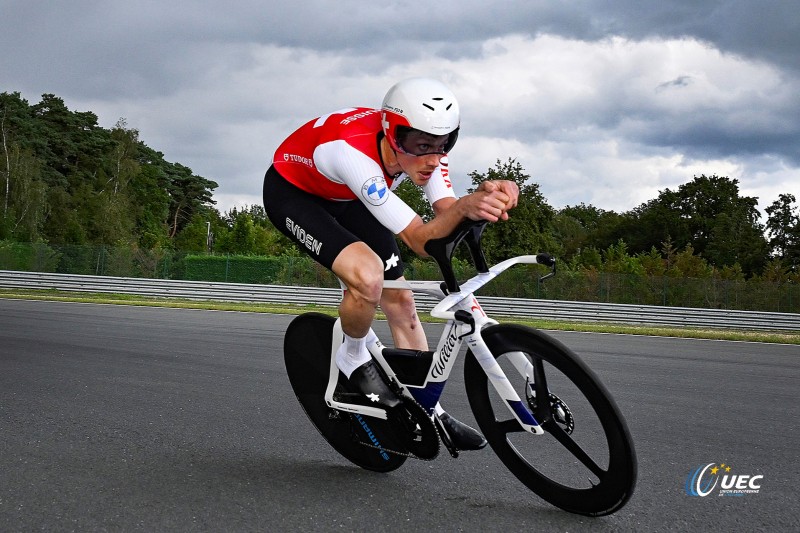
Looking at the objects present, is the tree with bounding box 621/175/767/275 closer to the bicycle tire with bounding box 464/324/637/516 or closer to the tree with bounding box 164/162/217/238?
the tree with bounding box 164/162/217/238

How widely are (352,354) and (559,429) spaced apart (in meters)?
1.10

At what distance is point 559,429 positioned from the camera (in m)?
3.18

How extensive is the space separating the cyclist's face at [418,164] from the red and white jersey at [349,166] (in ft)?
0.35

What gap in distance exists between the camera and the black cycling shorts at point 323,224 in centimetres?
376

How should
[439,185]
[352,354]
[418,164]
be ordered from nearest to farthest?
[418,164], [439,185], [352,354]

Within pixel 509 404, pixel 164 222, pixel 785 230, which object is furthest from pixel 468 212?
pixel 164 222

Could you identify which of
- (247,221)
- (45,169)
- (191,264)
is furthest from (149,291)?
(45,169)

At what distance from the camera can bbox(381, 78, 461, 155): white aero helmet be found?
130 inches

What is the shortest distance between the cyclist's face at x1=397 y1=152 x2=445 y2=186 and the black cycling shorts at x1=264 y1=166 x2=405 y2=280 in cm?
43

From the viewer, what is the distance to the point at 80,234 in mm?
65562

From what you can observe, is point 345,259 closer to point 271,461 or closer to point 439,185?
point 439,185

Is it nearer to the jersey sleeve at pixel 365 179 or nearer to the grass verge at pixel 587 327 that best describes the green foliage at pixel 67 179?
the grass verge at pixel 587 327

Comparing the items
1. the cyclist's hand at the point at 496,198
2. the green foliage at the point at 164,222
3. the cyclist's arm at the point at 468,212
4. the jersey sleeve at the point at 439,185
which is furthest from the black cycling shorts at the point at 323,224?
the green foliage at the point at 164,222

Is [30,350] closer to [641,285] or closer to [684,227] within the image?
[641,285]
